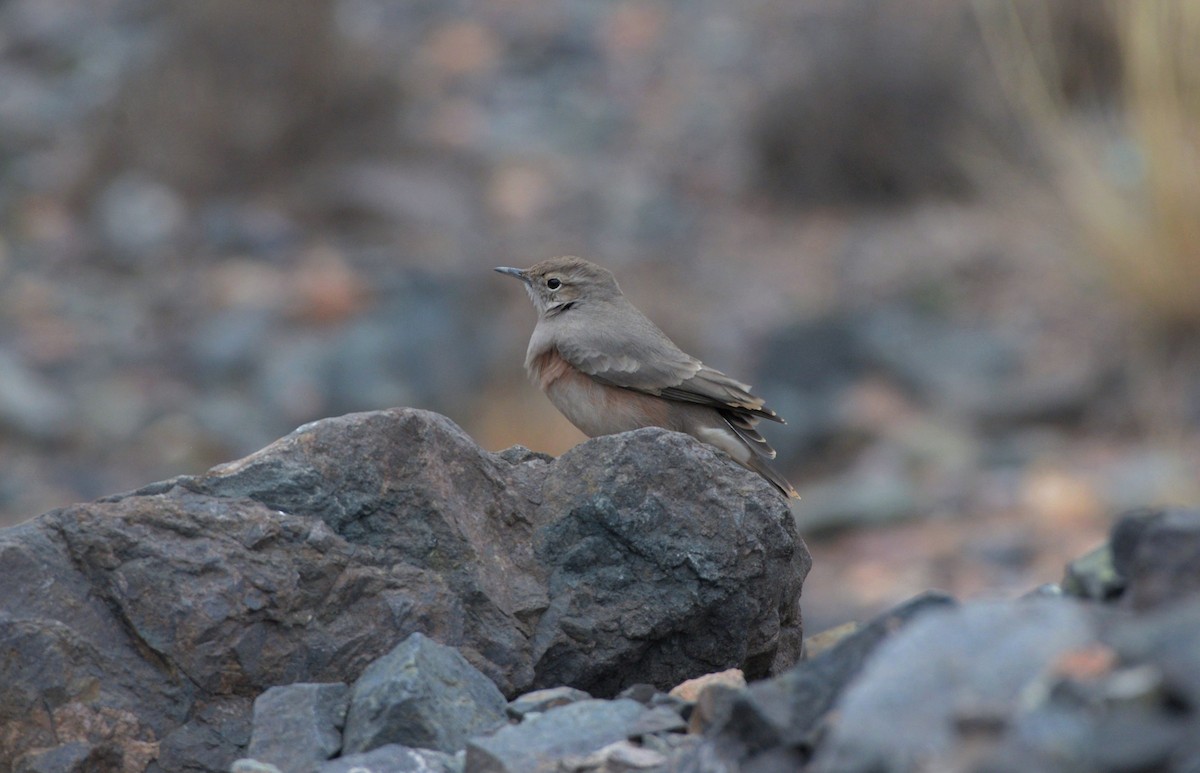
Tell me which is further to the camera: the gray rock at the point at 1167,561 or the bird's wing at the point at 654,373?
the bird's wing at the point at 654,373

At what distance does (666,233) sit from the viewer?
1967cm

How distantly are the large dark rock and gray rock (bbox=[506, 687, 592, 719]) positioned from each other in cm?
24

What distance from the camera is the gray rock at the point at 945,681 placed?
2842 mm

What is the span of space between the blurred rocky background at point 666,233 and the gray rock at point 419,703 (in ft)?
21.0

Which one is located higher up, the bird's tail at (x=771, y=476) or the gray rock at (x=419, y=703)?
the bird's tail at (x=771, y=476)

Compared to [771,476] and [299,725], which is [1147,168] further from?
[299,725]

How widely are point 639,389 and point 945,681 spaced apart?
3.79m

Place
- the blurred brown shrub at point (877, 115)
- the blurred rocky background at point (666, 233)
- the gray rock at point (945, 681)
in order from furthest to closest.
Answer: the blurred brown shrub at point (877, 115), the blurred rocky background at point (666, 233), the gray rock at point (945, 681)

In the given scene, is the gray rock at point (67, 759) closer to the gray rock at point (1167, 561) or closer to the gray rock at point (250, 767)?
the gray rock at point (250, 767)

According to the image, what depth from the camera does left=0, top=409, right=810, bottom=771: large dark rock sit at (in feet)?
14.3

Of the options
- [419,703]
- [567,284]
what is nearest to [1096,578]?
[419,703]

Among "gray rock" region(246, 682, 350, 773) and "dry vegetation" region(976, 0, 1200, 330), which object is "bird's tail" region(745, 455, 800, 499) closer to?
"gray rock" region(246, 682, 350, 773)

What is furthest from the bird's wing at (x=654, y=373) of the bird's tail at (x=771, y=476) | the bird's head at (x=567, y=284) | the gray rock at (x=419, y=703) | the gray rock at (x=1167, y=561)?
the gray rock at (x=1167, y=561)

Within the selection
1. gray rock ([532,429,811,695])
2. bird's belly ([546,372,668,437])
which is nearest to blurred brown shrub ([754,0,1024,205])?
bird's belly ([546,372,668,437])
